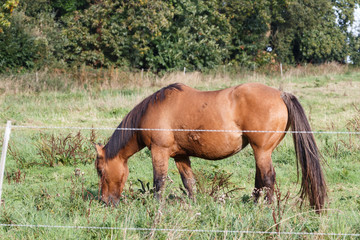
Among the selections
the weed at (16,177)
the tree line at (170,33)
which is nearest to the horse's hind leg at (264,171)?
the weed at (16,177)

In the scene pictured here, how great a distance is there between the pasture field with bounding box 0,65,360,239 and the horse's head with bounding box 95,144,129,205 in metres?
0.14

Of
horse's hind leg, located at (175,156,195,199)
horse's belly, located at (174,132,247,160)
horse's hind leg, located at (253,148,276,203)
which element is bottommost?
horse's hind leg, located at (175,156,195,199)

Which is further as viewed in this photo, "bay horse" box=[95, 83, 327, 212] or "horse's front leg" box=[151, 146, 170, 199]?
"horse's front leg" box=[151, 146, 170, 199]

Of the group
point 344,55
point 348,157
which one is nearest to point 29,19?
point 348,157

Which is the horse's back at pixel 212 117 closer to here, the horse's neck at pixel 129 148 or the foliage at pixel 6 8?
the horse's neck at pixel 129 148

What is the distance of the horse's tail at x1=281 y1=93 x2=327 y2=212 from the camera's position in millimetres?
4898

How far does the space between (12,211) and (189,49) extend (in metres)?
21.9

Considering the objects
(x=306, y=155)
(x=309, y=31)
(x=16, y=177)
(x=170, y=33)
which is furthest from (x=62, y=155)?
(x=309, y=31)

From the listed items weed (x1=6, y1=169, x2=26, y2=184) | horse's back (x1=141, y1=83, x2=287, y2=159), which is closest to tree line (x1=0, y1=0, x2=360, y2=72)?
weed (x1=6, y1=169, x2=26, y2=184)

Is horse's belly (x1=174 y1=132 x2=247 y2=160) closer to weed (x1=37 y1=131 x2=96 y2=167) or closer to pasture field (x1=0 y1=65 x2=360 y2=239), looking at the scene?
pasture field (x1=0 y1=65 x2=360 y2=239)

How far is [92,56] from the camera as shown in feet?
76.2

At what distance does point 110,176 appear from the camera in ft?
18.3

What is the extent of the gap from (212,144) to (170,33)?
20.1 metres

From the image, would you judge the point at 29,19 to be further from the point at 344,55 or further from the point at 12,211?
the point at 344,55
